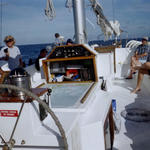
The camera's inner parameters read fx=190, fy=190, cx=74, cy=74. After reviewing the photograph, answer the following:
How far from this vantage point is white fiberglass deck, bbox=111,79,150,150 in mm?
2232

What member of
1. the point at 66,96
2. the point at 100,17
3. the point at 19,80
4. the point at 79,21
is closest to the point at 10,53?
the point at 79,21

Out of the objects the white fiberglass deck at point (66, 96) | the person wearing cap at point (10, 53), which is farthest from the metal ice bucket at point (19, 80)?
the person wearing cap at point (10, 53)

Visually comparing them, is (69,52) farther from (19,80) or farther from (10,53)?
(19,80)

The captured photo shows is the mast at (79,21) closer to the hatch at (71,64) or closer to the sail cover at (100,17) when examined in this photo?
the hatch at (71,64)

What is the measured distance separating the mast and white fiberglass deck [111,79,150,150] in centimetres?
144

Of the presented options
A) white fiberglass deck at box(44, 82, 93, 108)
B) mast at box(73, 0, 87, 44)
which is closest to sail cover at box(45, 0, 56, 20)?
mast at box(73, 0, 87, 44)

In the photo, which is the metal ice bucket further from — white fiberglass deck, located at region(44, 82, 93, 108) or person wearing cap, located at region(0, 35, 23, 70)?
person wearing cap, located at region(0, 35, 23, 70)

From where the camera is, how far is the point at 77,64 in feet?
11.6

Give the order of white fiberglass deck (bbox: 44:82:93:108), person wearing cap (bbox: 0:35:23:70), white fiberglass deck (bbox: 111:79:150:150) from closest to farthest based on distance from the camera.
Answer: white fiberglass deck (bbox: 44:82:93:108) < white fiberglass deck (bbox: 111:79:150:150) < person wearing cap (bbox: 0:35:23:70)

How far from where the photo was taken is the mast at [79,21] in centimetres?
427

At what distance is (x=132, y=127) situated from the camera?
2.62 m

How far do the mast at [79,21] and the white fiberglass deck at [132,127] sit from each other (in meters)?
1.44

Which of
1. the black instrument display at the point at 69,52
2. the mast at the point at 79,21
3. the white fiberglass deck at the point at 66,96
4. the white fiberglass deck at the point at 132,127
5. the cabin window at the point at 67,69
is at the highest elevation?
the mast at the point at 79,21

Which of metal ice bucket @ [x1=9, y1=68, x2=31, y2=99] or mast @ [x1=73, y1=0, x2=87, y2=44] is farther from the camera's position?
mast @ [x1=73, y1=0, x2=87, y2=44]
